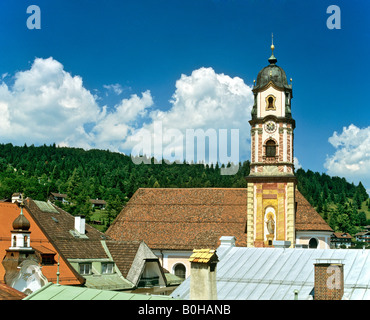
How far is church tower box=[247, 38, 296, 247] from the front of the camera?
4284 centimetres

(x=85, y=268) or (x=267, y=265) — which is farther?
(x=85, y=268)

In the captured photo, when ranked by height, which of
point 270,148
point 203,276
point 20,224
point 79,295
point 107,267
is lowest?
point 107,267

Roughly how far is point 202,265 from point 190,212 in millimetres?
33985

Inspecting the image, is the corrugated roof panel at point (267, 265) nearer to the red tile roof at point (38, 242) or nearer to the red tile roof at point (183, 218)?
the red tile roof at point (38, 242)

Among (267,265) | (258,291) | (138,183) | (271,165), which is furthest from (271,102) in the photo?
(138,183)

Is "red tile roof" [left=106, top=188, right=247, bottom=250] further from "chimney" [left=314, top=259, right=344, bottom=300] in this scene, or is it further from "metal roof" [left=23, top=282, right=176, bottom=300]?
"metal roof" [left=23, top=282, right=176, bottom=300]

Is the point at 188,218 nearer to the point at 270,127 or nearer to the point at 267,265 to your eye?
the point at 270,127

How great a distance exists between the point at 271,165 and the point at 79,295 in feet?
102

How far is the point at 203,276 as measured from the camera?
595 inches

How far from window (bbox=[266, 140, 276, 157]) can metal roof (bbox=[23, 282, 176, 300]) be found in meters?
30.8

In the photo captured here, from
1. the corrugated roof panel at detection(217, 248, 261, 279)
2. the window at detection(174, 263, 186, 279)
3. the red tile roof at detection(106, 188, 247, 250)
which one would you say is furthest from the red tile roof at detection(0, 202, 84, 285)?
the window at detection(174, 263, 186, 279)

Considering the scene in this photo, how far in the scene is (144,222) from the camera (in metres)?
49.0
